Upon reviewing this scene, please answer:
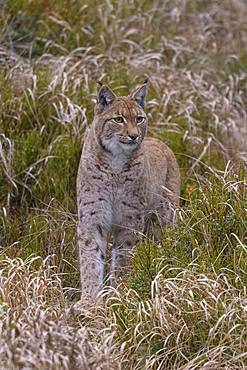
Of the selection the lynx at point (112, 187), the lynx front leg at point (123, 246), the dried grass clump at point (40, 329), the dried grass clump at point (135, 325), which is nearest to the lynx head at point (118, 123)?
the lynx at point (112, 187)

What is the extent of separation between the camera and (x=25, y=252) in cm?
716

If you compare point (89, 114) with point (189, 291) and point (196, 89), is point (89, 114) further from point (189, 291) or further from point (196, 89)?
point (189, 291)

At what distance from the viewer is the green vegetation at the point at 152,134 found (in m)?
Result: 5.65

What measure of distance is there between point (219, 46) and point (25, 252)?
5339 millimetres

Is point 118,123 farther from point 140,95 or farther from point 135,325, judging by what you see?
point 135,325

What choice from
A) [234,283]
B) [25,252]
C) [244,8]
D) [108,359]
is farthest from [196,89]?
[108,359]

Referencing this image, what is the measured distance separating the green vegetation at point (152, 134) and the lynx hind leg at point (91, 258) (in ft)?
0.51

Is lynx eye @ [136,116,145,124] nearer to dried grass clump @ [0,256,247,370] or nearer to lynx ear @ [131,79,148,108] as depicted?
lynx ear @ [131,79,148,108]

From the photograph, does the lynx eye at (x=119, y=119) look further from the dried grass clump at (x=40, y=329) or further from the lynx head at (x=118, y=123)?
the dried grass clump at (x=40, y=329)

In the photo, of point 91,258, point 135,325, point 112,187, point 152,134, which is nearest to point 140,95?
point 112,187

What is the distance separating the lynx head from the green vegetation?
578mm

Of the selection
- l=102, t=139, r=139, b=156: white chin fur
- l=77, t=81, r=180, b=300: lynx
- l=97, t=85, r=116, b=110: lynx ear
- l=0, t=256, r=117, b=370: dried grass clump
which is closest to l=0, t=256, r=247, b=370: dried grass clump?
l=0, t=256, r=117, b=370: dried grass clump

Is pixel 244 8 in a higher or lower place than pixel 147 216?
higher

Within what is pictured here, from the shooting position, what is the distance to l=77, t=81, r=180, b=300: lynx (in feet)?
23.3
